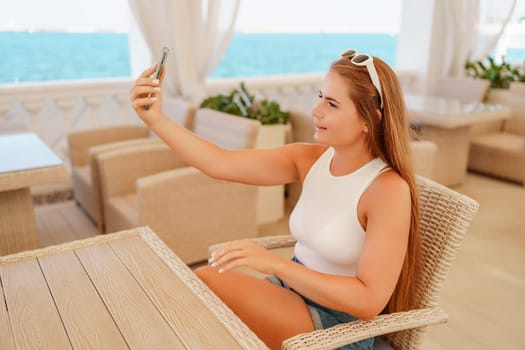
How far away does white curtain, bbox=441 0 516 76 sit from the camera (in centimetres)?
512

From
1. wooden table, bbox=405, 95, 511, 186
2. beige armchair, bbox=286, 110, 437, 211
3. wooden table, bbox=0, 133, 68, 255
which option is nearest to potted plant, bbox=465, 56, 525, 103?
wooden table, bbox=405, 95, 511, 186

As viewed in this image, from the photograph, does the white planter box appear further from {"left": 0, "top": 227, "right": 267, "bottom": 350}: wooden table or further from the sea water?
the sea water

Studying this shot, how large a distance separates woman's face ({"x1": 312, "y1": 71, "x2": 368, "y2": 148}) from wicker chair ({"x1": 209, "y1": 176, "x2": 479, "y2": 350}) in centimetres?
28

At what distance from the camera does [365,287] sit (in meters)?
1.07

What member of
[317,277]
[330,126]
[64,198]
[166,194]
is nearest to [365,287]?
[317,277]

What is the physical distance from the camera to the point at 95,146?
3266 millimetres

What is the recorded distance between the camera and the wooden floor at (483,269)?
7.16 ft

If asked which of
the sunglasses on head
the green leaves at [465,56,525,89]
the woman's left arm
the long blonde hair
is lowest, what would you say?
the woman's left arm

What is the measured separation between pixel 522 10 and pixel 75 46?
45544mm

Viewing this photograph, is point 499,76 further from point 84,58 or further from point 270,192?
point 84,58

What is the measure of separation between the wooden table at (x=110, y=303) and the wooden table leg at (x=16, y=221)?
102 centimetres

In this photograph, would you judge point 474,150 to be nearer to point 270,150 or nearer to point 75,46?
point 270,150

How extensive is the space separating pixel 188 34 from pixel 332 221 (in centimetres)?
274

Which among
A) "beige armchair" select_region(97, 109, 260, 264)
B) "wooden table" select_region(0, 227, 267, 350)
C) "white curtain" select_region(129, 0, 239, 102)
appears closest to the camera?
"wooden table" select_region(0, 227, 267, 350)
